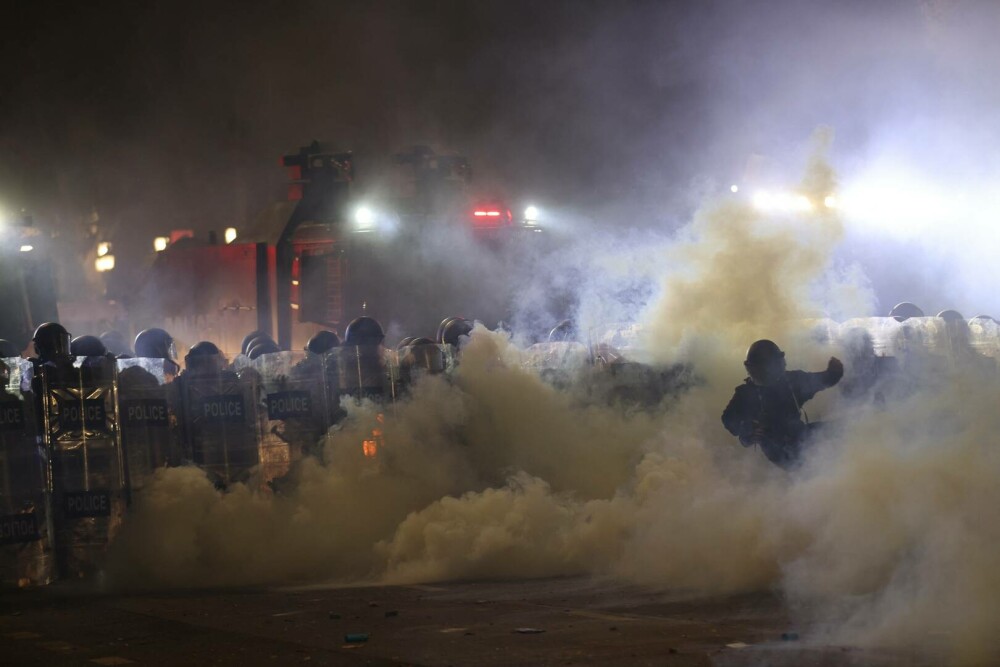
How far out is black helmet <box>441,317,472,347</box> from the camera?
15562 millimetres

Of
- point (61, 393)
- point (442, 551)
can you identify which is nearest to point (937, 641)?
point (442, 551)

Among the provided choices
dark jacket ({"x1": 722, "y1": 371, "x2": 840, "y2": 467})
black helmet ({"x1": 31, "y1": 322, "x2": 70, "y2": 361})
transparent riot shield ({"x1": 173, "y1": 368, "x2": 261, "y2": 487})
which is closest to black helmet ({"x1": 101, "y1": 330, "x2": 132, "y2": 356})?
transparent riot shield ({"x1": 173, "y1": 368, "x2": 261, "y2": 487})

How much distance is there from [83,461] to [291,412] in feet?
7.20

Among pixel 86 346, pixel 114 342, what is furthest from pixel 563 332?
pixel 114 342

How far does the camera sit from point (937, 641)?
654 centimetres

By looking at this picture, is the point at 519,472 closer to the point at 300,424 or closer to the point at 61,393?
the point at 300,424

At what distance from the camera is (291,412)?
1258cm

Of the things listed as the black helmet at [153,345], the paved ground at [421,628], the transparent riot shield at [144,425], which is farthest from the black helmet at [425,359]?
the black helmet at [153,345]

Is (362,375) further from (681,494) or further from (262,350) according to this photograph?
(681,494)

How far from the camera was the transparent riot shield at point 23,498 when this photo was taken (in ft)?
35.8

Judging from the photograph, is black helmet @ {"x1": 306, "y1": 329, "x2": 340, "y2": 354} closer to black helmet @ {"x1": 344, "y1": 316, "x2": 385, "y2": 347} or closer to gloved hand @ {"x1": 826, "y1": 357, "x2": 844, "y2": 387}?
black helmet @ {"x1": 344, "y1": 316, "x2": 385, "y2": 347}

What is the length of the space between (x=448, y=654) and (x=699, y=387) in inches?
244

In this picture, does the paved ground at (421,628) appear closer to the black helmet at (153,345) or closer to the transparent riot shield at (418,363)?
the transparent riot shield at (418,363)

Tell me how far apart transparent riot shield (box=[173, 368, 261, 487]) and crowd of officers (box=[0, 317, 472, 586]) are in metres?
0.01
